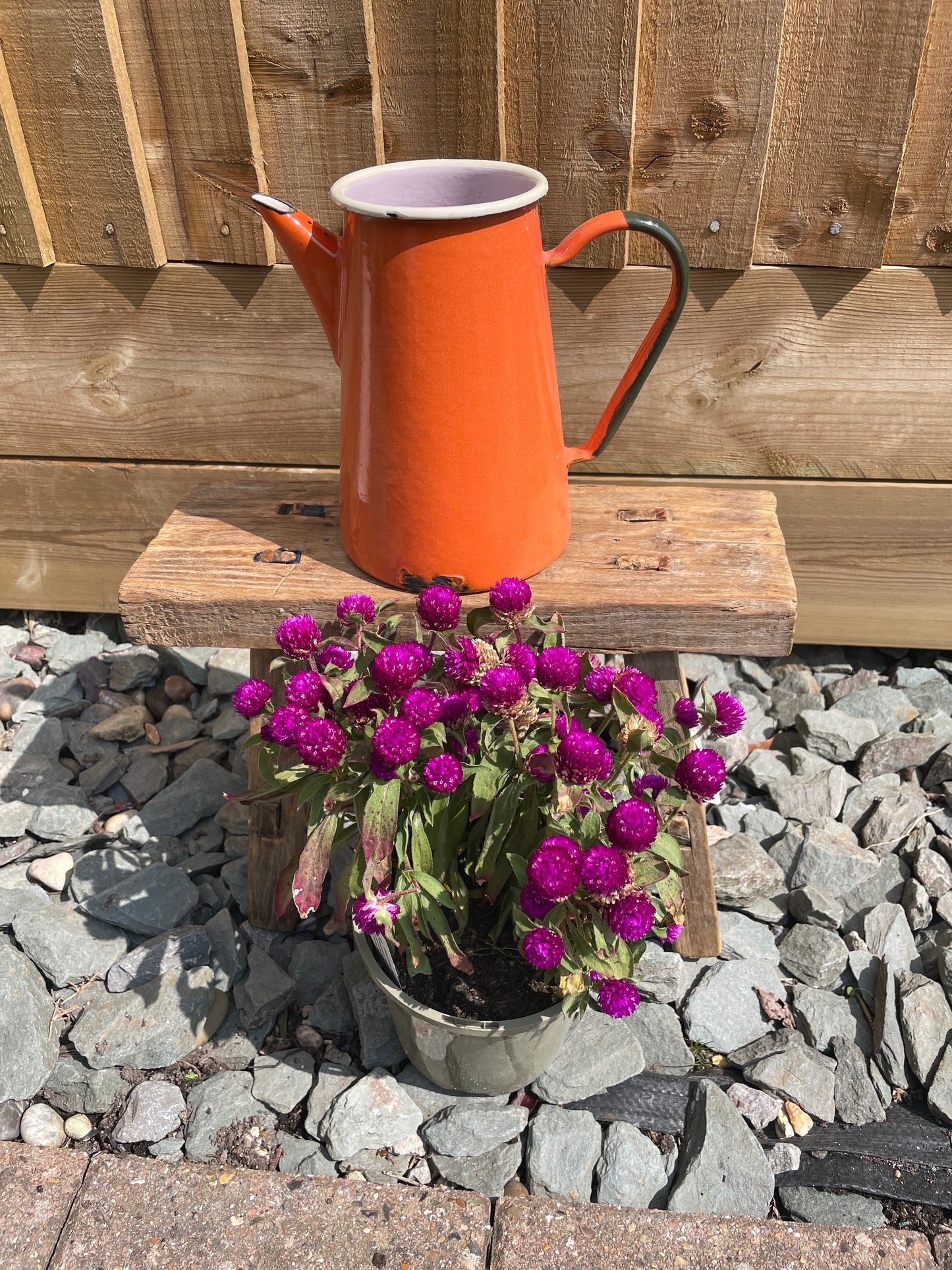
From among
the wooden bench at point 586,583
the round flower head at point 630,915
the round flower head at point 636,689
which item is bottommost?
the round flower head at point 630,915

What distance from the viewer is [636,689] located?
1.03m

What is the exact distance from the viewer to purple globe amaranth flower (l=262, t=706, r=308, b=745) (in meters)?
1.00

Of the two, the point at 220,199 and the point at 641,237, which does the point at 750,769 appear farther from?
the point at 220,199

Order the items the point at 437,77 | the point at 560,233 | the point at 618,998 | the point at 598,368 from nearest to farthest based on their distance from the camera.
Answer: the point at 618,998
the point at 437,77
the point at 560,233
the point at 598,368

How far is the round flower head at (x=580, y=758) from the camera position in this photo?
0.95m

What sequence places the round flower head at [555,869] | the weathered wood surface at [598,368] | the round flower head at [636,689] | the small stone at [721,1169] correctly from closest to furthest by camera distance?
the round flower head at [555,869], the round flower head at [636,689], the small stone at [721,1169], the weathered wood surface at [598,368]

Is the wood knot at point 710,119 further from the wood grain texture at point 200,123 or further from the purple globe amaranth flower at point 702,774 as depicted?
the purple globe amaranth flower at point 702,774

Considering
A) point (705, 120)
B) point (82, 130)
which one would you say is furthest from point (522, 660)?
point (82, 130)

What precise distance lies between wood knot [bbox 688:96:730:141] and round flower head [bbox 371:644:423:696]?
36.8 inches

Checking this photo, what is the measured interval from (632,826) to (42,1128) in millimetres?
973

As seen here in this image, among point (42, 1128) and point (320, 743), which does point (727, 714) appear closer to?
point (320, 743)

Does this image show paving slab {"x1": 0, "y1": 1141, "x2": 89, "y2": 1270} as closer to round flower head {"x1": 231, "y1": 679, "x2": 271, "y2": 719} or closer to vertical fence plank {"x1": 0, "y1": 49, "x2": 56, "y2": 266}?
round flower head {"x1": 231, "y1": 679, "x2": 271, "y2": 719}

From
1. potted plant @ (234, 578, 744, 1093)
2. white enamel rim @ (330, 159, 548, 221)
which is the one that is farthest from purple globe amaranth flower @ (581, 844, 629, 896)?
white enamel rim @ (330, 159, 548, 221)

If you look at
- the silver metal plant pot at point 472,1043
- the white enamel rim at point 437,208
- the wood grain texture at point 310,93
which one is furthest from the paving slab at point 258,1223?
the wood grain texture at point 310,93
